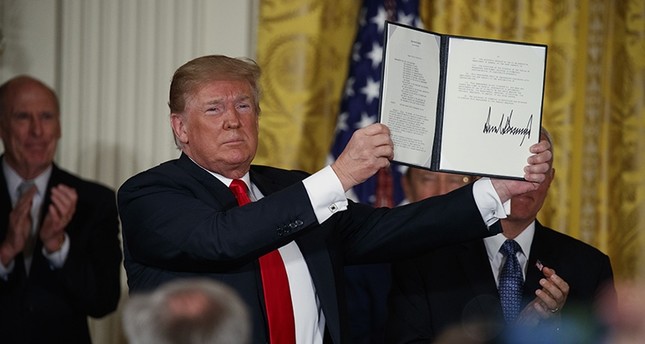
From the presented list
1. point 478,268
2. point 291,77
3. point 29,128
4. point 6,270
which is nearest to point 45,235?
point 6,270

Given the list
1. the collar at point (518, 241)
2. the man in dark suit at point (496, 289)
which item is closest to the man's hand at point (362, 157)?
the man in dark suit at point (496, 289)

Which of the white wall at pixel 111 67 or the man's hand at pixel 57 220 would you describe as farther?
the white wall at pixel 111 67

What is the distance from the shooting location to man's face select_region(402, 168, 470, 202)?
4695 mm

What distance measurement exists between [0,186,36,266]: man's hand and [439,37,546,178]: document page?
6.36ft

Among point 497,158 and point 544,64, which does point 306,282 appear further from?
point 544,64

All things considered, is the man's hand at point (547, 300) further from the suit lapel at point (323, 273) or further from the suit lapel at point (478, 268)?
the suit lapel at point (323, 273)

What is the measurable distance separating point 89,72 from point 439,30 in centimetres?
154

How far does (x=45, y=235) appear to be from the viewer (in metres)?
4.57

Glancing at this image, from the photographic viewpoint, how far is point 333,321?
315 cm

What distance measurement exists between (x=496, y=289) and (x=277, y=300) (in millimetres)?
1023

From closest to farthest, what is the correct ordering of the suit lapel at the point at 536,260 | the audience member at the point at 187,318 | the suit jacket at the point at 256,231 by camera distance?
the audience member at the point at 187,318 < the suit jacket at the point at 256,231 < the suit lapel at the point at 536,260

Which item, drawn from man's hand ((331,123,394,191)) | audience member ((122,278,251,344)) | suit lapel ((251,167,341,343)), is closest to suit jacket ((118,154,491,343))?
suit lapel ((251,167,341,343))

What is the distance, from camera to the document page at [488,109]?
3.32 metres
